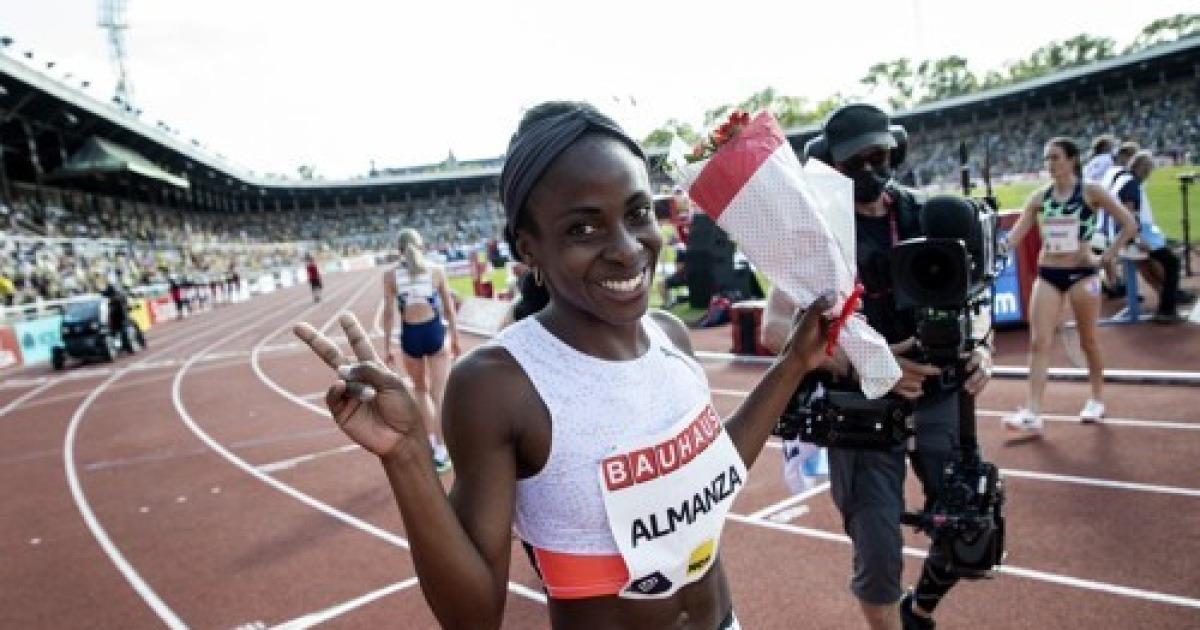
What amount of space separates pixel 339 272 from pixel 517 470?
5445 centimetres

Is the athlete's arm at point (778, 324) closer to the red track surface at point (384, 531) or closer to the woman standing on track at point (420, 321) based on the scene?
the red track surface at point (384, 531)

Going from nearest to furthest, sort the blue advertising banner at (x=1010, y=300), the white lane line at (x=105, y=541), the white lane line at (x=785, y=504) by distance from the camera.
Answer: the white lane line at (x=105, y=541) → the white lane line at (x=785, y=504) → the blue advertising banner at (x=1010, y=300)

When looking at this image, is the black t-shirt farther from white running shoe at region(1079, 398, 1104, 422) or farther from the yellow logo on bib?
white running shoe at region(1079, 398, 1104, 422)

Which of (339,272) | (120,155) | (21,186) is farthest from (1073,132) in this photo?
(21,186)

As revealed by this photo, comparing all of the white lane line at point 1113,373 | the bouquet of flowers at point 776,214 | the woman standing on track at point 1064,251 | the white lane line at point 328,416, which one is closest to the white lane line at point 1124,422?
the woman standing on track at point 1064,251

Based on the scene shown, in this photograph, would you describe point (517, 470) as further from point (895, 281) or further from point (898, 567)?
point (898, 567)

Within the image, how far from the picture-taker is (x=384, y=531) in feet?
18.6

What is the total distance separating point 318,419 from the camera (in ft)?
31.9

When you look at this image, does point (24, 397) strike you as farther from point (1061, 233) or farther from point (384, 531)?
point (1061, 233)

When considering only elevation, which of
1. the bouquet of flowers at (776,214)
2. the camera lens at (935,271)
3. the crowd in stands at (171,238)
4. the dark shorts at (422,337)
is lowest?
the dark shorts at (422,337)

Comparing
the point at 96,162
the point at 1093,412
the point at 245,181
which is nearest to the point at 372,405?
the point at 1093,412

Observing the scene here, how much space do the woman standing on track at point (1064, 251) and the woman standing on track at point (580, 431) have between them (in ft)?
15.5

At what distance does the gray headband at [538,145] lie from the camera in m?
1.39

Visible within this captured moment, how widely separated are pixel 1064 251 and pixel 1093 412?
1.37 meters
